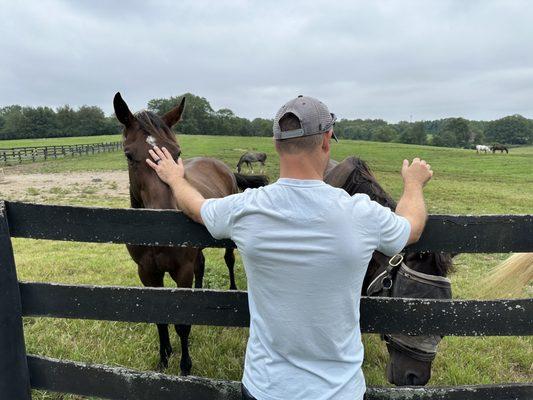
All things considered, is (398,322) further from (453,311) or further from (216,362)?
(216,362)

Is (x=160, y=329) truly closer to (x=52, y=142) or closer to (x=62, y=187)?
(x=62, y=187)

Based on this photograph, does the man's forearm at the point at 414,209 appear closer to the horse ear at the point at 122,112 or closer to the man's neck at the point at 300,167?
the man's neck at the point at 300,167

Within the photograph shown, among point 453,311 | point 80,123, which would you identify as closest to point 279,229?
point 453,311

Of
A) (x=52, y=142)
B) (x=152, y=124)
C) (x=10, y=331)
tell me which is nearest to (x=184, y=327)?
(x=10, y=331)

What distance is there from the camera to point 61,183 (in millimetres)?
18531

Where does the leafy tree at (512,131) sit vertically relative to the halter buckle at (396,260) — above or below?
above

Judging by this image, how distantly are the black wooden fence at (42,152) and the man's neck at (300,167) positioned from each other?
35877 millimetres

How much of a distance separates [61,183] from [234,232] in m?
19.3

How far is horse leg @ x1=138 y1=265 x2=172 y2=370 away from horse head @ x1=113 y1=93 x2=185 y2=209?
764 millimetres

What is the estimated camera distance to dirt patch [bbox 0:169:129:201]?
15.0m

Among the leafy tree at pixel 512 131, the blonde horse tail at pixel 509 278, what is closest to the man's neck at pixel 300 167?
the blonde horse tail at pixel 509 278

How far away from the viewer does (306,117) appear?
1522 millimetres

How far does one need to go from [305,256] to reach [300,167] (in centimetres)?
34

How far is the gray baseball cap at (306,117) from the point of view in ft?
4.99
